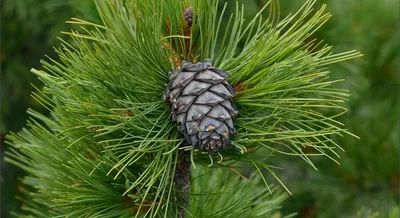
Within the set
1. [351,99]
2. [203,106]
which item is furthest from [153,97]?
[351,99]

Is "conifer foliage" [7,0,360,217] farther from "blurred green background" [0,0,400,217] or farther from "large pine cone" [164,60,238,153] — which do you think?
"blurred green background" [0,0,400,217]

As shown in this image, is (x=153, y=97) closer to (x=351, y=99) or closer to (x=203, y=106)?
(x=203, y=106)

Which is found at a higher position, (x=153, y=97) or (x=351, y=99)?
(x=153, y=97)

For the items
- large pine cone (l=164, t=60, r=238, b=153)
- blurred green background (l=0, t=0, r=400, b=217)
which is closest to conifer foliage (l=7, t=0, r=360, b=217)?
large pine cone (l=164, t=60, r=238, b=153)

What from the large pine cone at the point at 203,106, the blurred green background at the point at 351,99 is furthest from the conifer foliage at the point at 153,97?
the blurred green background at the point at 351,99

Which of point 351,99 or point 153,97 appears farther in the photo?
point 351,99

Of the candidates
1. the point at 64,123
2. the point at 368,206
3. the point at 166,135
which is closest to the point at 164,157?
the point at 166,135
